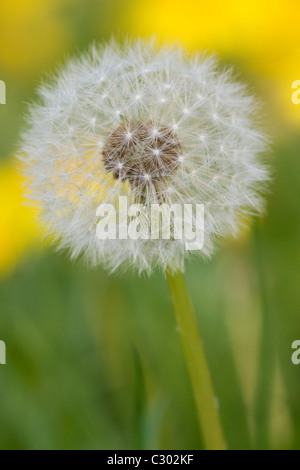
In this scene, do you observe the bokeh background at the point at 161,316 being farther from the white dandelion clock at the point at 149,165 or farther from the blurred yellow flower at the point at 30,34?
the white dandelion clock at the point at 149,165

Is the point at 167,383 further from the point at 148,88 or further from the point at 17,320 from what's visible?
the point at 148,88

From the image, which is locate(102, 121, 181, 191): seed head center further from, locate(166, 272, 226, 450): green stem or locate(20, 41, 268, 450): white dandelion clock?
locate(166, 272, 226, 450): green stem

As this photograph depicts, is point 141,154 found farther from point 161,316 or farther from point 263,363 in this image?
point 161,316

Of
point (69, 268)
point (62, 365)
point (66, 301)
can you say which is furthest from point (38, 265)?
point (62, 365)

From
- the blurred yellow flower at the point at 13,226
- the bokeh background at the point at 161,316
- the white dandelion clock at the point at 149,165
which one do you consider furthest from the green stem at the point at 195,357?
the blurred yellow flower at the point at 13,226

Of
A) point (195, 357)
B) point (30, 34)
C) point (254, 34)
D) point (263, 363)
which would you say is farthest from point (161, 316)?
point (30, 34)

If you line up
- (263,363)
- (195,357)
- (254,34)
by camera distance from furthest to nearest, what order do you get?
(254,34)
(263,363)
(195,357)

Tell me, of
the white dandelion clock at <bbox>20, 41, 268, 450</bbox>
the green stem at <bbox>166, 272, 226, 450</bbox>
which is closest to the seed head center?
the white dandelion clock at <bbox>20, 41, 268, 450</bbox>
